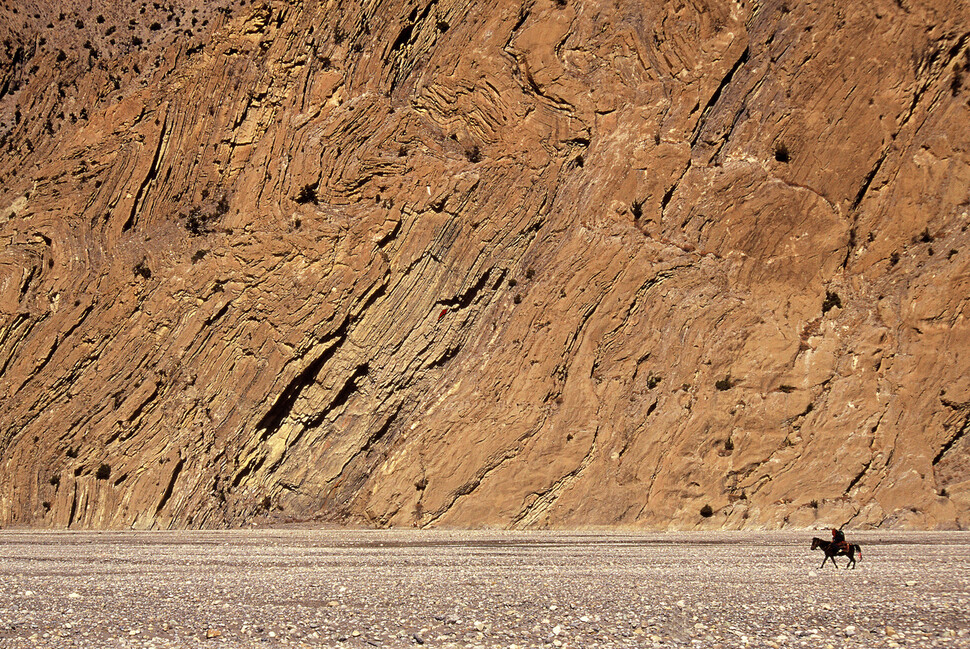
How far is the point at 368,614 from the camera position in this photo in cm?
814

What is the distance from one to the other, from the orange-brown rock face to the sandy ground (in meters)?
5.83

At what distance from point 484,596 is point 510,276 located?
15.0 m

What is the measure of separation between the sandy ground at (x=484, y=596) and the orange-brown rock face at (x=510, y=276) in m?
5.83

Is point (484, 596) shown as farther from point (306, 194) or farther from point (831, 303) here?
point (306, 194)

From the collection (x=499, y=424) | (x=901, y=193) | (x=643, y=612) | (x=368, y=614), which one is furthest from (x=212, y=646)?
(x=901, y=193)

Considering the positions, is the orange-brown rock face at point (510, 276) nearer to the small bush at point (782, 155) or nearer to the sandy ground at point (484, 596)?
the small bush at point (782, 155)

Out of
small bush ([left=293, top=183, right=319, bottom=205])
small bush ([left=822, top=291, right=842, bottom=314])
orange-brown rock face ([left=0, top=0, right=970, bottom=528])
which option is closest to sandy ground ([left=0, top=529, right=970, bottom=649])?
orange-brown rock face ([left=0, top=0, right=970, bottom=528])

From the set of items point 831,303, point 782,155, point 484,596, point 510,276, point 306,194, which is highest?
point 782,155

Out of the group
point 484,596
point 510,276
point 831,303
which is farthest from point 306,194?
point 484,596

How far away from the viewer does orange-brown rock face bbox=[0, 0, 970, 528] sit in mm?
21438

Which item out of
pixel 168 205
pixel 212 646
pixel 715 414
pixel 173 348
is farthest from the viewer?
pixel 168 205

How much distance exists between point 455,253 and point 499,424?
17.5 ft

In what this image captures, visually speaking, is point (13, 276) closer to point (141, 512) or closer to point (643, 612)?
point (141, 512)

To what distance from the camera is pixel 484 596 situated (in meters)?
9.15
